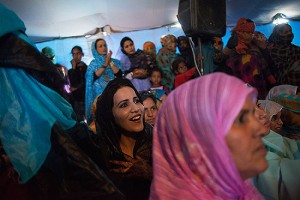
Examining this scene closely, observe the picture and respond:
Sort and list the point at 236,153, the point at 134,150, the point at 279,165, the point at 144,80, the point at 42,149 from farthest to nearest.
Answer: the point at 144,80, the point at 134,150, the point at 279,165, the point at 42,149, the point at 236,153

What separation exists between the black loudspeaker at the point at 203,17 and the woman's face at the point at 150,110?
85 centimetres

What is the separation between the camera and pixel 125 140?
209 centimetres

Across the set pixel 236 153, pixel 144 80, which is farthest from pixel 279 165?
pixel 144 80

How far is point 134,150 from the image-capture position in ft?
6.73

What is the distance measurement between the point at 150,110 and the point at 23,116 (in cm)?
176

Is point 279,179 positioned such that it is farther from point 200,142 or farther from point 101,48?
point 101,48

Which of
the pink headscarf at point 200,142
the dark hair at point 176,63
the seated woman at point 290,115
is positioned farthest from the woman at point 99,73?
the pink headscarf at point 200,142

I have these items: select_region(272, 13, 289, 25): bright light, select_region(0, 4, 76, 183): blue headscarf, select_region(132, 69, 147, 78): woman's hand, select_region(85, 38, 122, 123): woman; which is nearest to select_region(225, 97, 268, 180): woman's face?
select_region(0, 4, 76, 183): blue headscarf

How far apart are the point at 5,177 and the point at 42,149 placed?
216 mm

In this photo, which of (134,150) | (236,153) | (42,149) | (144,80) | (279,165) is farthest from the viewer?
(144,80)

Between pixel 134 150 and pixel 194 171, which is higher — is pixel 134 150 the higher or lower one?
the lower one

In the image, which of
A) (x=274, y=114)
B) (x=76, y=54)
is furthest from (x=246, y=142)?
(x=76, y=54)

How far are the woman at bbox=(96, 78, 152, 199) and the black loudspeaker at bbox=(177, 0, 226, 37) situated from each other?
80 cm

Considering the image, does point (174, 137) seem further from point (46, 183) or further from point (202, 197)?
point (46, 183)
